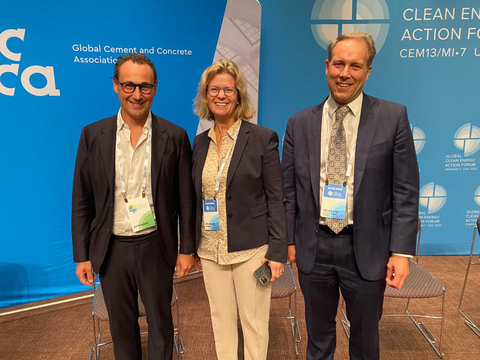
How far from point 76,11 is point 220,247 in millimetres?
2401

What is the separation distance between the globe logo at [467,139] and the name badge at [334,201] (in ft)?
9.69

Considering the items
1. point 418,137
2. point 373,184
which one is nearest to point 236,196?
point 373,184

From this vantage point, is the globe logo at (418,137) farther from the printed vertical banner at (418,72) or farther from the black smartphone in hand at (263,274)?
the black smartphone in hand at (263,274)

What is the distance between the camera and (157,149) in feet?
6.06

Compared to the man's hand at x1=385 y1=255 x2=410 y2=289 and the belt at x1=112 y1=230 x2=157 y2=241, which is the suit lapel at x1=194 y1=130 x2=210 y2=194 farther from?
the man's hand at x1=385 y1=255 x2=410 y2=289

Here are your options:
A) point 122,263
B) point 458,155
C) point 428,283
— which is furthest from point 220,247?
point 458,155

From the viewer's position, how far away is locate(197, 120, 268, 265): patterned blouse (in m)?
1.82

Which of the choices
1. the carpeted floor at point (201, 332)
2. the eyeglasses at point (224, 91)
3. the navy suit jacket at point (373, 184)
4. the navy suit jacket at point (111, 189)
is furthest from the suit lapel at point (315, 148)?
the carpeted floor at point (201, 332)

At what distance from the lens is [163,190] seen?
6.09ft

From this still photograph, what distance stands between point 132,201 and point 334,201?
97 cm

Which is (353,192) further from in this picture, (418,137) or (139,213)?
(418,137)

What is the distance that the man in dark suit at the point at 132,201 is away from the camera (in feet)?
5.93

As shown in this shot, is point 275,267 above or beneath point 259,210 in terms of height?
beneath

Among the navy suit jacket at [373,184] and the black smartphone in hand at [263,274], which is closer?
the navy suit jacket at [373,184]
